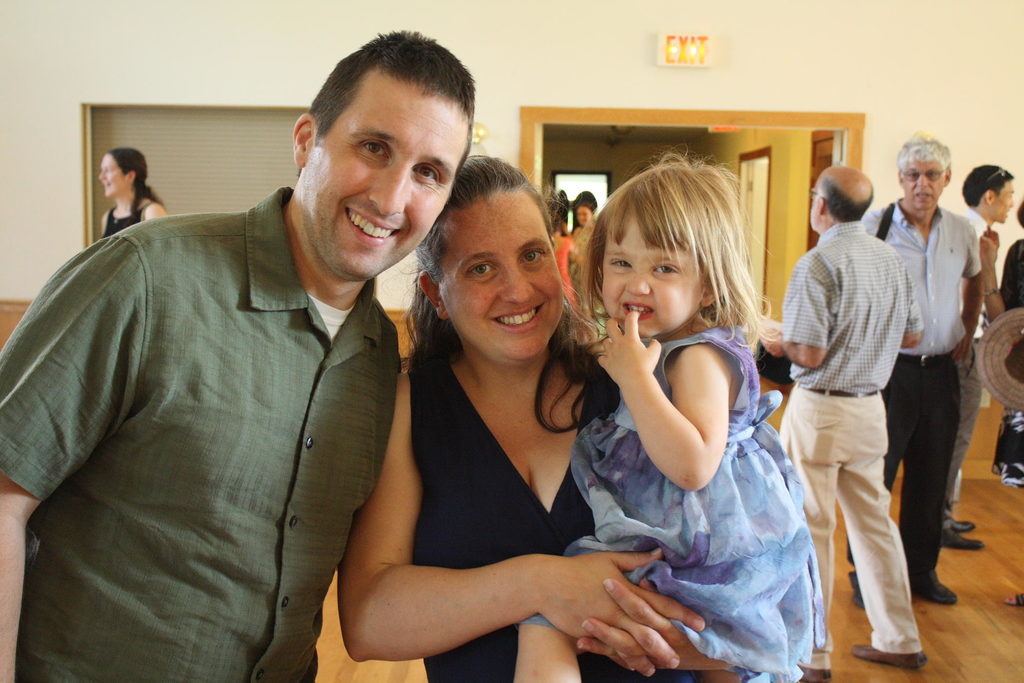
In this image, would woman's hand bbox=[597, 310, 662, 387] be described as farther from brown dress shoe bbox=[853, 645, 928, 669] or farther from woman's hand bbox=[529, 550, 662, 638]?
brown dress shoe bbox=[853, 645, 928, 669]

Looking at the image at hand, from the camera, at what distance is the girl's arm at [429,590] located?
1.39 metres

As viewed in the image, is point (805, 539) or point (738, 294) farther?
point (738, 294)

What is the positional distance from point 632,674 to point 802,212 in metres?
7.12

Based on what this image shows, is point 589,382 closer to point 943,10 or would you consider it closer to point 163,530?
point 163,530

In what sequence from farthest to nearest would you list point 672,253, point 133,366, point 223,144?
point 223,144 < point 672,253 < point 133,366

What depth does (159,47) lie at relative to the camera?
19.8 ft

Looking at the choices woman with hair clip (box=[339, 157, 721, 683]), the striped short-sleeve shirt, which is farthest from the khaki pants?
woman with hair clip (box=[339, 157, 721, 683])

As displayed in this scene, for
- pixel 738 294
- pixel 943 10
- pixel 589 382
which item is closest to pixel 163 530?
pixel 589 382

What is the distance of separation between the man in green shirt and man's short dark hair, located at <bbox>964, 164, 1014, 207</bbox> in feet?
14.0

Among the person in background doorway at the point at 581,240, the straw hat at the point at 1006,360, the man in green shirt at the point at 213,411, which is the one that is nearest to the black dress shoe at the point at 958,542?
the straw hat at the point at 1006,360

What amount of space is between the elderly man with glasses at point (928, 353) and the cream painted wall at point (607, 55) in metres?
1.83

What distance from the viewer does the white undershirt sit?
145 centimetres

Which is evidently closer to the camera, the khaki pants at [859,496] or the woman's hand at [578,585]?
the woman's hand at [578,585]

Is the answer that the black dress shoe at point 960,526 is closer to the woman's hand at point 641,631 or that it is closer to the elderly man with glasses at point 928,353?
the elderly man with glasses at point 928,353
